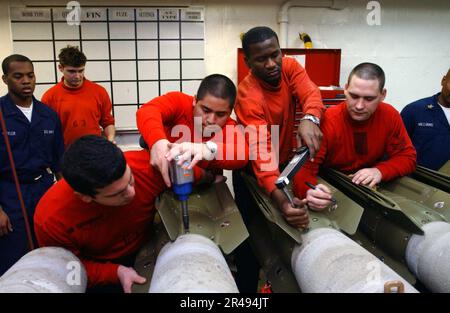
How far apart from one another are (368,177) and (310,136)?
311 millimetres

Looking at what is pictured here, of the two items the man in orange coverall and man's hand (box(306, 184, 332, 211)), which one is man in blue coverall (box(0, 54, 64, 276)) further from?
man's hand (box(306, 184, 332, 211))

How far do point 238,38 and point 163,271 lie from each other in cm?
243

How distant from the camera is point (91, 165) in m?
0.91

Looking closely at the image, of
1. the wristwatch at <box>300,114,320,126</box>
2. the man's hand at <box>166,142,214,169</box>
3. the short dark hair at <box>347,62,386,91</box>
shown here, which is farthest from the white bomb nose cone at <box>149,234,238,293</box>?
the short dark hair at <box>347,62,386,91</box>

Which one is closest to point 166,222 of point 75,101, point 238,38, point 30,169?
point 30,169

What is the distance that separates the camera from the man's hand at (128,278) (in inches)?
40.1

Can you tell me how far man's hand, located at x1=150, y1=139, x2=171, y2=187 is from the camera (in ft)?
3.48

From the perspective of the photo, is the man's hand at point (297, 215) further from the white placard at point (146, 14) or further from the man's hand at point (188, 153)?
the white placard at point (146, 14)

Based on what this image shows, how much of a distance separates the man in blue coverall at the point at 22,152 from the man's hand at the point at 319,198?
4.48ft

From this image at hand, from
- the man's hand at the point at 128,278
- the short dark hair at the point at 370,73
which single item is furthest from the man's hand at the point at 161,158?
the short dark hair at the point at 370,73

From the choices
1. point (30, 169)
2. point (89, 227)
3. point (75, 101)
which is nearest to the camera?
point (89, 227)

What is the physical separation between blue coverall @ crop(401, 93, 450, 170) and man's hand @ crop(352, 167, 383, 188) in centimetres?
67
